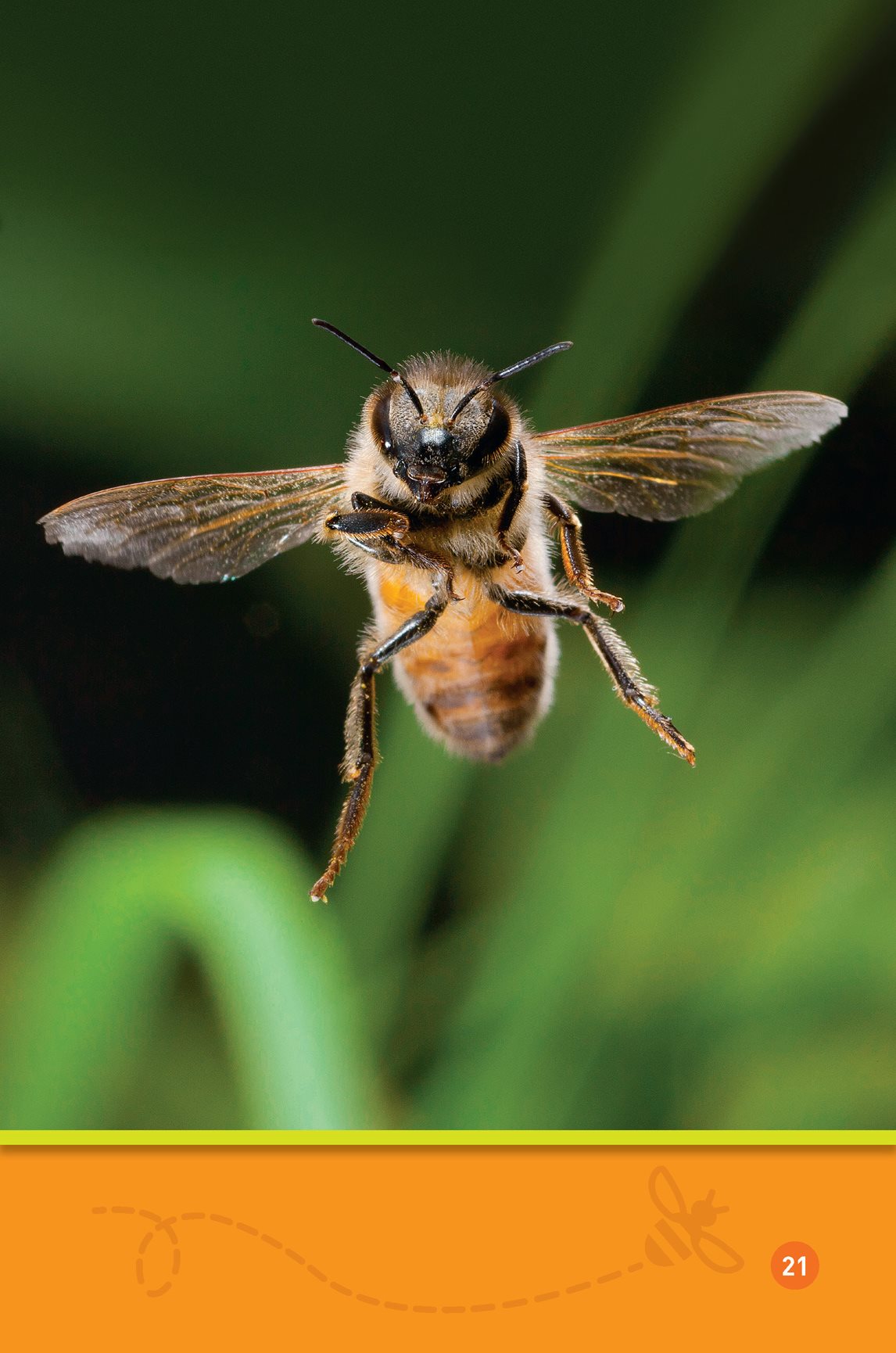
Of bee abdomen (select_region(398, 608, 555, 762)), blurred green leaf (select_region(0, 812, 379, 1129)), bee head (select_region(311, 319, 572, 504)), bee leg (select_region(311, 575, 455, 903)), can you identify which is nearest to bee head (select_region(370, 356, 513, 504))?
bee head (select_region(311, 319, 572, 504))

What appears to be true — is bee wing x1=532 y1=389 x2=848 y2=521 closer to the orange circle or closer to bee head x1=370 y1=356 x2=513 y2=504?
bee head x1=370 y1=356 x2=513 y2=504

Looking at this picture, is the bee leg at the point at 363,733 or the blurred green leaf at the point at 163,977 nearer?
the bee leg at the point at 363,733

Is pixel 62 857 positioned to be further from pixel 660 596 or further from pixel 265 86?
pixel 265 86

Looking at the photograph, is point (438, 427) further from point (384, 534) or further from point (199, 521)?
point (199, 521)

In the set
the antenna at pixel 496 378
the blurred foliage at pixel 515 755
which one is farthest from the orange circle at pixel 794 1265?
the antenna at pixel 496 378

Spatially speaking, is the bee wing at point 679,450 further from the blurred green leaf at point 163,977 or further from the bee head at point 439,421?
the blurred green leaf at point 163,977

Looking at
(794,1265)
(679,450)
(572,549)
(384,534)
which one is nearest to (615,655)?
(572,549)
